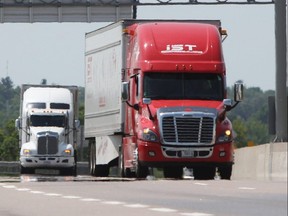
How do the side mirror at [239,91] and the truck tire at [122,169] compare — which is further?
the truck tire at [122,169]

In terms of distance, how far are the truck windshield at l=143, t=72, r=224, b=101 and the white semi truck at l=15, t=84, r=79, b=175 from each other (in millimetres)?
17747

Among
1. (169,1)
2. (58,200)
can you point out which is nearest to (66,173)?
(169,1)

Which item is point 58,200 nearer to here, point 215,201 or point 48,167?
point 215,201

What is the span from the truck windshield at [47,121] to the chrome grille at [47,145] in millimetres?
522

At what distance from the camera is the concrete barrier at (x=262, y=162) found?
29.2 metres

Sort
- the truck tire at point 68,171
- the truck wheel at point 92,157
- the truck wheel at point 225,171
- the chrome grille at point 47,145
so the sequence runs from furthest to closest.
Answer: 1. the truck tire at point 68,171
2. the chrome grille at point 47,145
3. the truck wheel at point 92,157
4. the truck wheel at point 225,171

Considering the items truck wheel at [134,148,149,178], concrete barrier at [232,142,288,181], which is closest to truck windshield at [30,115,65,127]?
concrete barrier at [232,142,288,181]

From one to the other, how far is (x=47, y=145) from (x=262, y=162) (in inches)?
796

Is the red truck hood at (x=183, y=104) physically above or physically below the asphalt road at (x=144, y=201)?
above

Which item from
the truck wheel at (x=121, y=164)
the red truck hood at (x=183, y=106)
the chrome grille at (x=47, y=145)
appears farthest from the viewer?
the chrome grille at (x=47, y=145)

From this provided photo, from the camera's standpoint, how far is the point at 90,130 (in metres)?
41.9

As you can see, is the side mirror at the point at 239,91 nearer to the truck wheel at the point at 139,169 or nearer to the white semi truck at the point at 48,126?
the truck wheel at the point at 139,169

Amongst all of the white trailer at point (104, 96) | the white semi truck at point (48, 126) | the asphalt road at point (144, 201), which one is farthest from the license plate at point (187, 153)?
the white semi truck at point (48, 126)

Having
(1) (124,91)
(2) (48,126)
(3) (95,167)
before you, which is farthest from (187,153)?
(2) (48,126)
